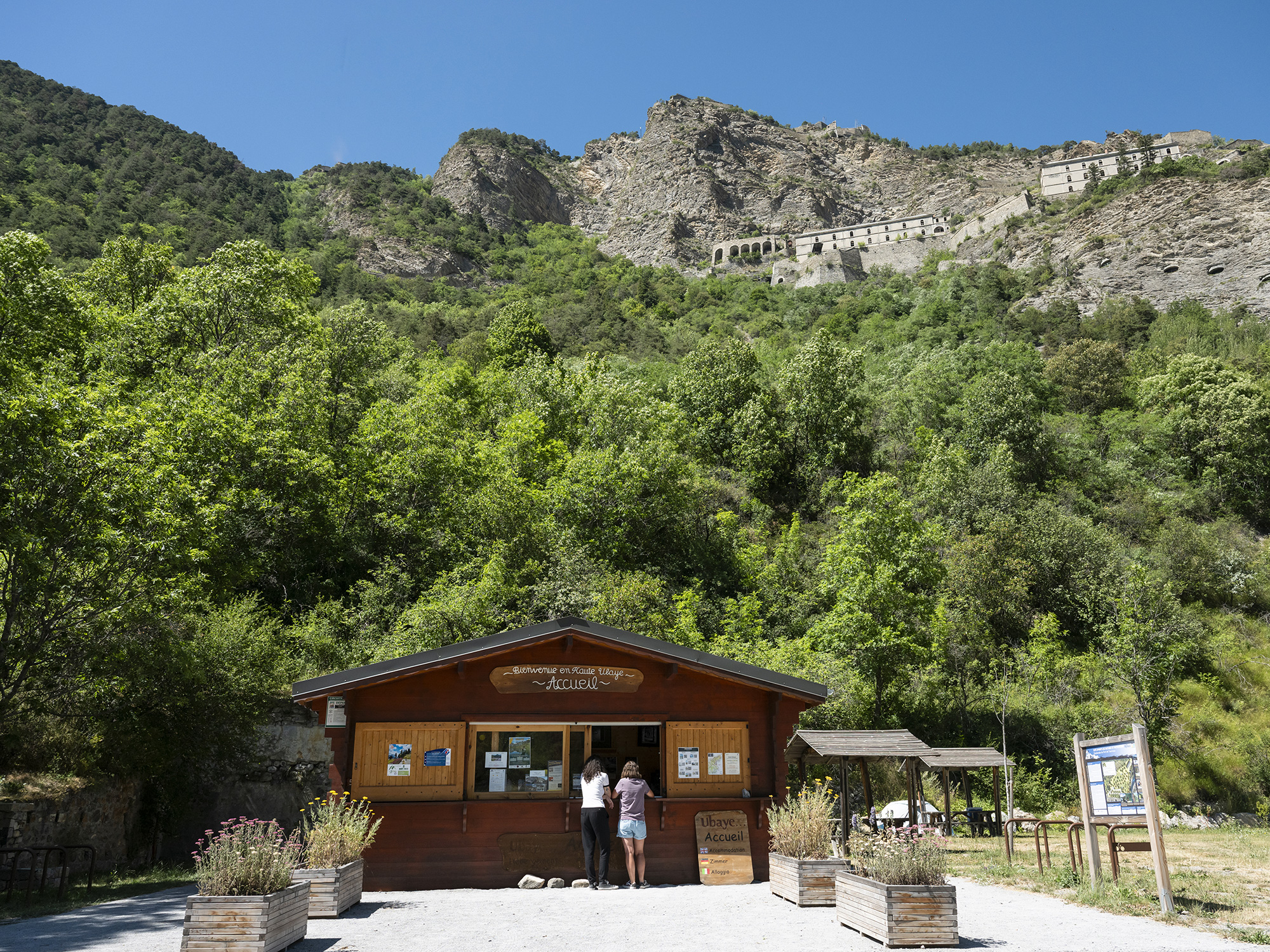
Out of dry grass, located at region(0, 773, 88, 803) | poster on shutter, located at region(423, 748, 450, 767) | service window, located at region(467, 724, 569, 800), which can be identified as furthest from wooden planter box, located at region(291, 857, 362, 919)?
dry grass, located at region(0, 773, 88, 803)

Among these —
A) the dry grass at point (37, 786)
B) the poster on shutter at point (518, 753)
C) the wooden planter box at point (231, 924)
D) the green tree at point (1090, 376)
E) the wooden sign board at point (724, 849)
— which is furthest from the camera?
the green tree at point (1090, 376)

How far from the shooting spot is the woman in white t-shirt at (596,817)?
10.2 metres

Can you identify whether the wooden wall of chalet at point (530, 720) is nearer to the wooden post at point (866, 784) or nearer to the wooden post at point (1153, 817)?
the wooden post at point (866, 784)

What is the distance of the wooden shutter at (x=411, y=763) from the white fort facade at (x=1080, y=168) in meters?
111

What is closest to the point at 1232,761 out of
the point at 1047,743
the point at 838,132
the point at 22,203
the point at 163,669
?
the point at 1047,743

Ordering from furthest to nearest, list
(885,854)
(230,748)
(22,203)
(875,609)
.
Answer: (22,203), (875,609), (230,748), (885,854)

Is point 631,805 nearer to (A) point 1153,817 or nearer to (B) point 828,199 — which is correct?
(A) point 1153,817

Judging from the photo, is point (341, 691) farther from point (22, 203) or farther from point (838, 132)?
point (838, 132)

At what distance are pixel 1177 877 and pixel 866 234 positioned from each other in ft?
362

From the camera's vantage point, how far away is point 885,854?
25.2ft

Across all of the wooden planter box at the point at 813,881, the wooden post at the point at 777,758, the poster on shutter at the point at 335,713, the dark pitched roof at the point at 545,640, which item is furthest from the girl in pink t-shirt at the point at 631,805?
the poster on shutter at the point at 335,713

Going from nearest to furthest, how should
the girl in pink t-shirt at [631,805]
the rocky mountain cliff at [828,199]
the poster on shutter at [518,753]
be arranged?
the girl in pink t-shirt at [631,805] < the poster on shutter at [518,753] < the rocky mountain cliff at [828,199]

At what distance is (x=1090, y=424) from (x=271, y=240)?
64.1 meters

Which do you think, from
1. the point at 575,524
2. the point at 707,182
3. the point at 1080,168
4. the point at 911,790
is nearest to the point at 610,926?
the point at 911,790
